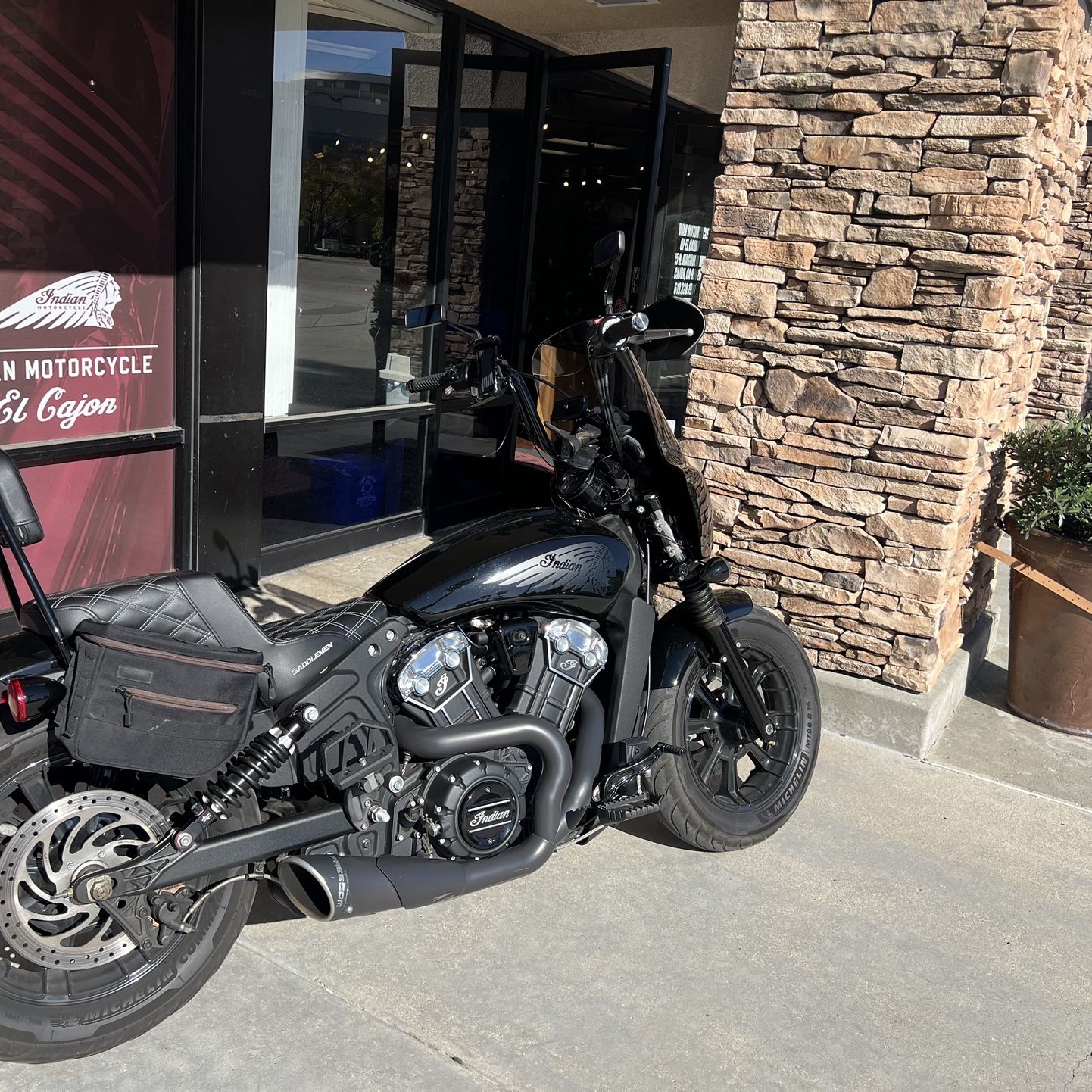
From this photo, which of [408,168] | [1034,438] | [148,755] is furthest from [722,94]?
[148,755]

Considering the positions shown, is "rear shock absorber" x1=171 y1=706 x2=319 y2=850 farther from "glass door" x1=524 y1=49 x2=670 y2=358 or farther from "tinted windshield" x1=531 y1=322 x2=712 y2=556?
"glass door" x1=524 y1=49 x2=670 y2=358

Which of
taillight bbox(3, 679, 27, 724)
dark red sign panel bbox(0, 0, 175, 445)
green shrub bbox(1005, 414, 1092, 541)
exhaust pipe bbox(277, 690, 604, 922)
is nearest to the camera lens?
taillight bbox(3, 679, 27, 724)

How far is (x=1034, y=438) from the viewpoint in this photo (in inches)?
186

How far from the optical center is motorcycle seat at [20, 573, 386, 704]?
2209mm

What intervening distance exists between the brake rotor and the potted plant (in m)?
3.66

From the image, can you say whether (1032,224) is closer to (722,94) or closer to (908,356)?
(908,356)

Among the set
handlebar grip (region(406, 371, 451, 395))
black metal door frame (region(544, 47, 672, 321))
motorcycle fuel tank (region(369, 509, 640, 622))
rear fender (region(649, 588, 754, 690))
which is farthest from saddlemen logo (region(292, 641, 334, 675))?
black metal door frame (region(544, 47, 672, 321))

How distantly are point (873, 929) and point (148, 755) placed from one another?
6.69 feet

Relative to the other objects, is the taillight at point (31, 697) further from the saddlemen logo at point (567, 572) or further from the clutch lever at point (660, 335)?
the clutch lever at point (660, 335)

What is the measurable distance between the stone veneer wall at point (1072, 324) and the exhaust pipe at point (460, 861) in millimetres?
7704

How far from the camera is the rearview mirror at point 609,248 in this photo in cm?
260

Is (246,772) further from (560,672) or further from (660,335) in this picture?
(660,335)

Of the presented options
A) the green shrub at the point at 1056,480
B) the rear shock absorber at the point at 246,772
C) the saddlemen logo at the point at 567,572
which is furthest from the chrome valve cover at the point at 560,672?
the green shrub at the point at 1056,480

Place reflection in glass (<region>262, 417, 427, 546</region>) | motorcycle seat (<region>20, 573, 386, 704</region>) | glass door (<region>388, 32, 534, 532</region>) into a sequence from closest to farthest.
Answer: motorcycle seat (<region>20, 573, 386, 704</region>) → reflection in glass (<region>262, 417, 427, 546</region>) → glass door (<region>388, 32, 534, 532</region>)
